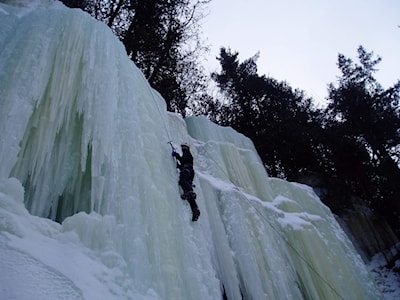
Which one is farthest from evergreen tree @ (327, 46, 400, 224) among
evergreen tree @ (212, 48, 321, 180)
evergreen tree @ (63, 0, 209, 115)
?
evergreen tree @ (63, 0, 209, 115)

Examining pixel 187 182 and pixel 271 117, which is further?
pixel 271 117

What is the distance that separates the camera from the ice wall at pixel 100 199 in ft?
7.82

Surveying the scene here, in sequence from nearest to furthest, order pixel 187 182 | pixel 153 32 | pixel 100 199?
pixel 100 199 < pixel 187 182 < pixel 153 32

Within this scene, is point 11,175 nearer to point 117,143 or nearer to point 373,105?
point 117,143

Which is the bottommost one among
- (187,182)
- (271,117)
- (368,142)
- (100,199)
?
(100,199)

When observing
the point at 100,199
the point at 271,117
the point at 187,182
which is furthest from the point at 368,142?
the point at 100,199

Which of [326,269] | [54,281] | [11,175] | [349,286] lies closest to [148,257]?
[54,281]

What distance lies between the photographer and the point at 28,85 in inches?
136

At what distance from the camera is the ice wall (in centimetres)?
238

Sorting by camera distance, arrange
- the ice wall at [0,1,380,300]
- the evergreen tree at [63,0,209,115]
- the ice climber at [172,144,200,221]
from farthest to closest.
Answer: the evergreen tree at [63,0,209,115], the ice climber at [172,144,200,221], the ice wall at [0,1,380,300]

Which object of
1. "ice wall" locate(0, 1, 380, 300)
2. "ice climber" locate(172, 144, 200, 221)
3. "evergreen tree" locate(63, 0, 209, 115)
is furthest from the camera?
"evergreen tree" locate(63, 0, 209, 115)

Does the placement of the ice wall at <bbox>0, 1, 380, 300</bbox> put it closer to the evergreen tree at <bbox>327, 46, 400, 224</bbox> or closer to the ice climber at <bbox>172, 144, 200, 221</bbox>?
the ice climber at <bbox>172, 144, 200, 221</bbox>

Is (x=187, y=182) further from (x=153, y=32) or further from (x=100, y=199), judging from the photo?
(x=153, y=32)

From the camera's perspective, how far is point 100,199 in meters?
A: 3.17
